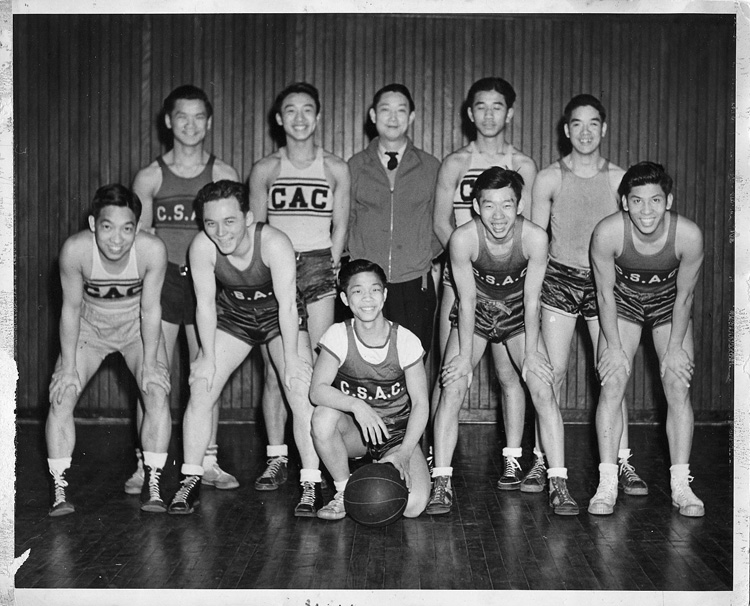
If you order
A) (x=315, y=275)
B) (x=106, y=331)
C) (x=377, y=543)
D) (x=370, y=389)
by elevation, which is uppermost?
(x=315, y=275)

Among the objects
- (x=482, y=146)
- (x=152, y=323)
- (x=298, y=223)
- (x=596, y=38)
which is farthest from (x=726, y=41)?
(x=152, y=323)

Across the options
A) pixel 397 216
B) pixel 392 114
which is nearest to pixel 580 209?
pixel 397 216

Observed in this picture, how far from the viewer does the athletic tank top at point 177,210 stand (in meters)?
4.80

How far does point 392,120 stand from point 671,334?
1.79 meters

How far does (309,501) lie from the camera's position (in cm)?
426

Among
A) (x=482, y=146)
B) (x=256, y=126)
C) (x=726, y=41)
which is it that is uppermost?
(x=726, y=41)

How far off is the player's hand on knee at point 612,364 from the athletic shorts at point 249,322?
5.21ft

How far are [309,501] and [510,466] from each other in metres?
1.18

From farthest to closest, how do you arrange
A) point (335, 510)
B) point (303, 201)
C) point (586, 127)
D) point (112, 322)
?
point (303, 201), point (586, 127), point (112, 322), point (335, 510)

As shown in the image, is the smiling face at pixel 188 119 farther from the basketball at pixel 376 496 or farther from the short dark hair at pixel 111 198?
the basketball at pixel 376 496

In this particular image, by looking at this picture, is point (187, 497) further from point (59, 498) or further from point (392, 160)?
point (392, 160)

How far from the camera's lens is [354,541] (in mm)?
3848

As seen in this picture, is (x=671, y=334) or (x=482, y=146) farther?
(x=482, y=146)

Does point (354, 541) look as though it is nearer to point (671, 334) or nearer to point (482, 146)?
point (671, 334)
